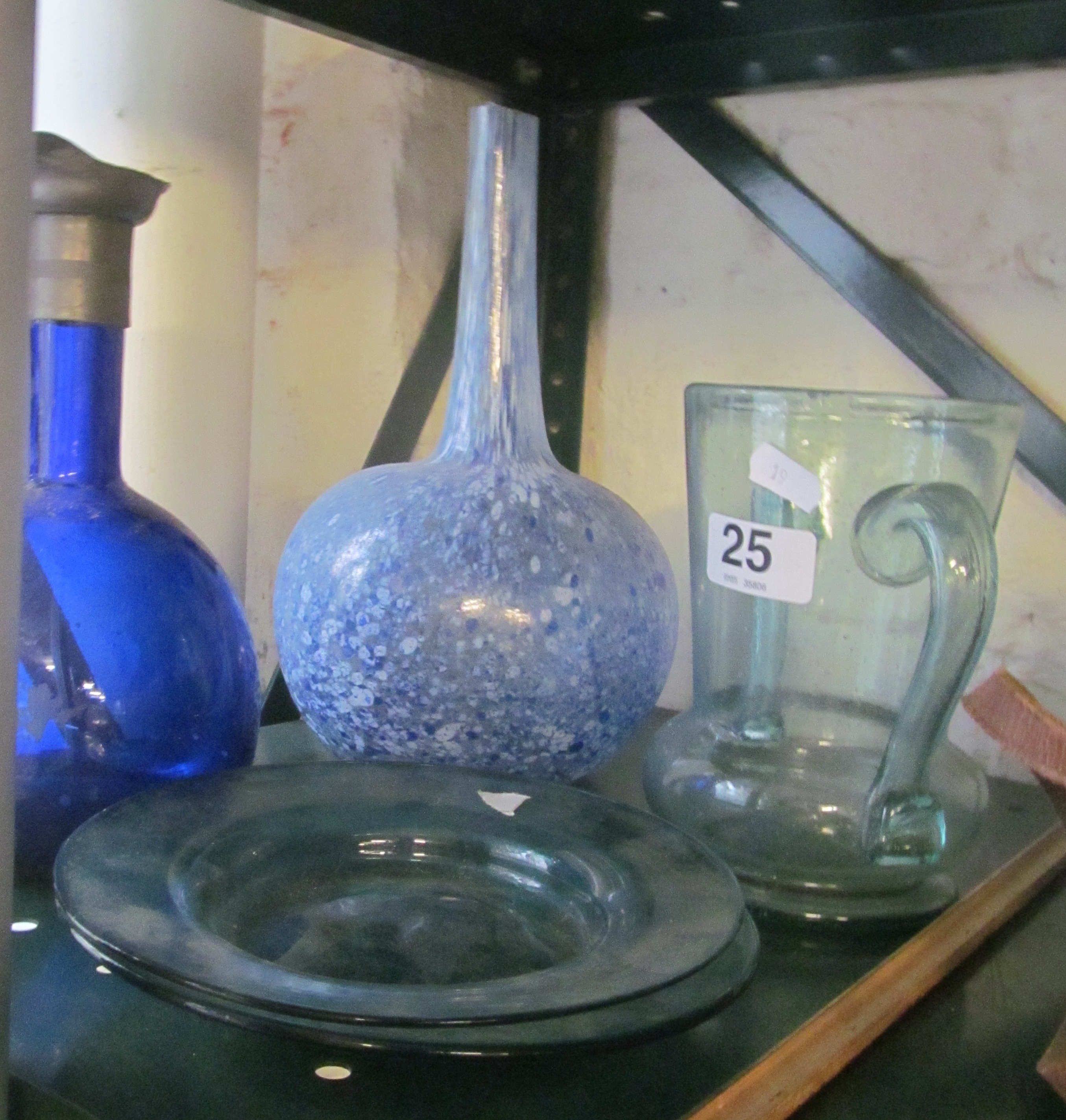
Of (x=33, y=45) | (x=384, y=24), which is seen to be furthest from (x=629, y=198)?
(x=33, y=45)

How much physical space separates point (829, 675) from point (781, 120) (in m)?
0.36

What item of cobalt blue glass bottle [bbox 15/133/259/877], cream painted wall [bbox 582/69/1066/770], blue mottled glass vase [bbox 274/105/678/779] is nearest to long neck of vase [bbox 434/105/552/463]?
blue mottled glass vase [bbox 274/105/678/779]

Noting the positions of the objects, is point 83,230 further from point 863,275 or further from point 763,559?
point 863,275

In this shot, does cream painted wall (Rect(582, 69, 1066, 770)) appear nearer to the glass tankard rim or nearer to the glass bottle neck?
the glass tankard rim

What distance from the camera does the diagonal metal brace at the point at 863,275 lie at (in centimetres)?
59

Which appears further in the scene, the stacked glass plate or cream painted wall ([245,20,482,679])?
cream painted wall ([245,20,482,679])

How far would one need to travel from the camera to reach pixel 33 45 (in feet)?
0.74

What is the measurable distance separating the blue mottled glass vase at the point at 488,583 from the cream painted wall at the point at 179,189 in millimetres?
297

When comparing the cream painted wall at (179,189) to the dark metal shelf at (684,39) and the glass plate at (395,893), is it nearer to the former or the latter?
the dark metal shelf at (684,39)

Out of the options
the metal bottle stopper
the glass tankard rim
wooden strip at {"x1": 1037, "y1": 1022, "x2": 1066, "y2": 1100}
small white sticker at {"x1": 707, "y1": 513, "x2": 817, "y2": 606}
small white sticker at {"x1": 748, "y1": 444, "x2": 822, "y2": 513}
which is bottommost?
wooden strip at {"x1": 1037, "y1": 1022, "x2": 1066, "y2": 1100}

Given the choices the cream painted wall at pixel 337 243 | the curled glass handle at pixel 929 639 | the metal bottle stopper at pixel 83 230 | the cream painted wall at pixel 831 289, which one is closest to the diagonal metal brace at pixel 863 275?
the cream painted wall at pixel 831 289

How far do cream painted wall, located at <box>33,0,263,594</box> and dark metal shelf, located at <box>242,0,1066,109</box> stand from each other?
0.58 ft

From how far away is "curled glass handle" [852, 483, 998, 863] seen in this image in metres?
0.36

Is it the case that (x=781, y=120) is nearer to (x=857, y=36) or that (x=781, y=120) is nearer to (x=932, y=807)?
(x=857, y=36)
